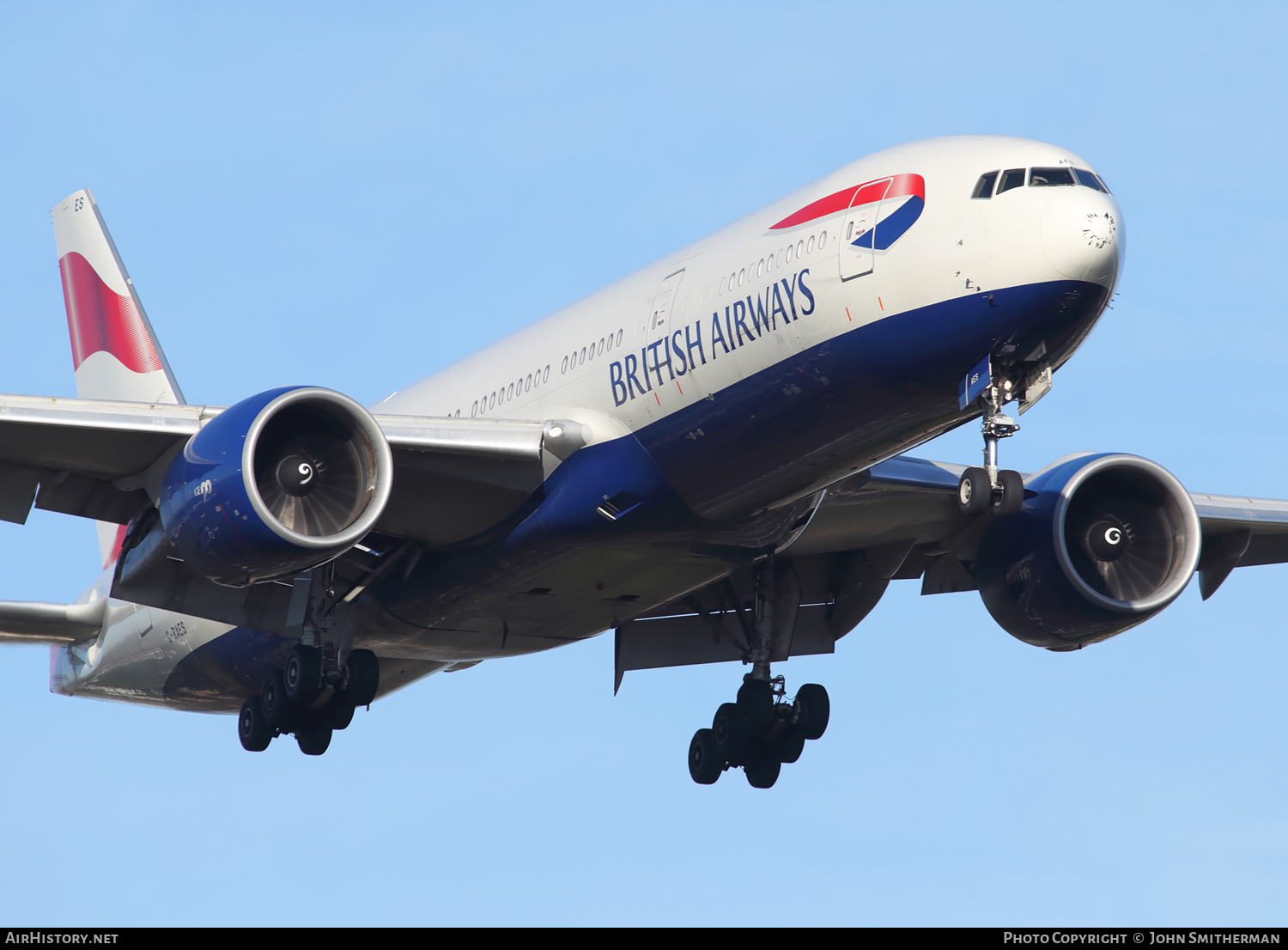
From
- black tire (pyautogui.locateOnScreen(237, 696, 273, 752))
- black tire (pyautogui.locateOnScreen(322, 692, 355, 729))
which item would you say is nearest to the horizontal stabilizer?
black tire (pyautogui.locateOnScreen(237, 696, 273, 752))

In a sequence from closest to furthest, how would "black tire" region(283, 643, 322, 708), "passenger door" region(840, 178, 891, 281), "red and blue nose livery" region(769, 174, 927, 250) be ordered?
"red and blue nose livery" region(769, 174, 927, 250) → "passenger door" region(840, 178, 891, 281) → "black tire" region(283, 643, 322, 708)

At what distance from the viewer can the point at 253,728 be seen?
2850cm

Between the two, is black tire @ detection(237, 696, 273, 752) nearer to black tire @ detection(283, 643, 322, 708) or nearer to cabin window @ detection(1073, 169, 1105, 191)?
black tire @ detection(283, 643, 322, 708)

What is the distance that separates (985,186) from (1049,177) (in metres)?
0.74

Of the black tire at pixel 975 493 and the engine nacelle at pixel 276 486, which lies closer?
the black tire at pixel 975 493

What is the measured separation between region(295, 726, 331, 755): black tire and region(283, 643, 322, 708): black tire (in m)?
0.53

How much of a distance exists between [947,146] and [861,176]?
3.67ft

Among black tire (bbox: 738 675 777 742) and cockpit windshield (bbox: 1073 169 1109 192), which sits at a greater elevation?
cockpit windshield (bbox: 1073 169 1109 192)

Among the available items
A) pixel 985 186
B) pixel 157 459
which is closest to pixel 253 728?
pixel 157 459

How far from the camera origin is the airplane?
22.2 metres

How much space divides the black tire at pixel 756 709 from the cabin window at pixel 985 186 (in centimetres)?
1059

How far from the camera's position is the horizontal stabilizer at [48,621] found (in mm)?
30969

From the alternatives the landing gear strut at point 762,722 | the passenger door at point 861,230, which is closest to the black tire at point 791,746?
the landing gear strut at point 762,722

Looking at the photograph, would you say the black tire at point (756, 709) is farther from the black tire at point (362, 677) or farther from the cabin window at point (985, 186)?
the cabin window at point (985, 186)
